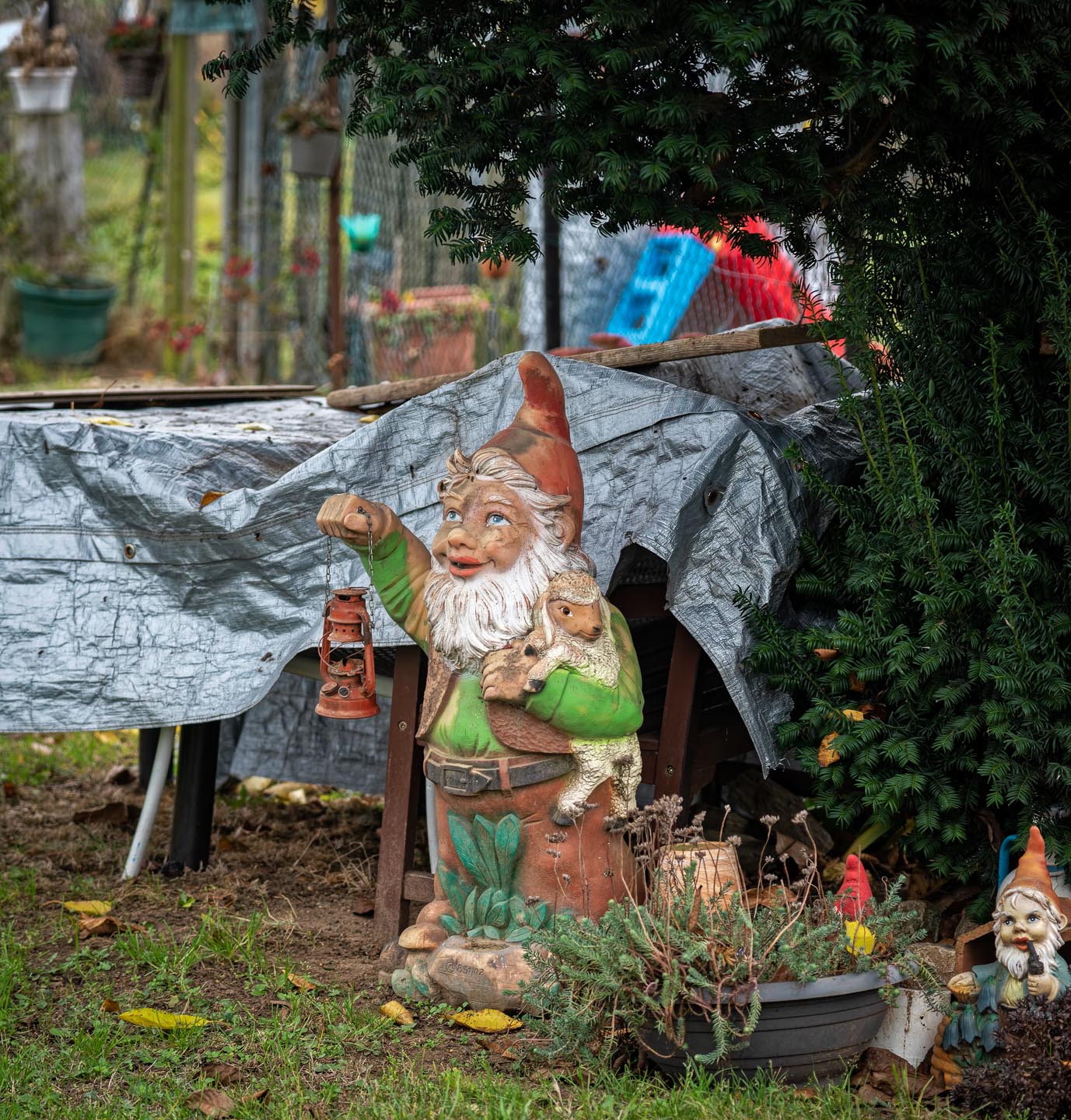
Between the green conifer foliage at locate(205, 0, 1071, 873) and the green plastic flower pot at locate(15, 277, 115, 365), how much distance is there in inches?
400

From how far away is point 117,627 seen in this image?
410 cm

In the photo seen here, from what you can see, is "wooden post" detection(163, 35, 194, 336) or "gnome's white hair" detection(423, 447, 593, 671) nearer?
"gnome's white hair" detection(423, 447, 593, 671)

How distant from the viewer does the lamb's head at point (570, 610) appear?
325 centimetres

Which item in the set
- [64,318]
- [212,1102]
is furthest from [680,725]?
[64,318]

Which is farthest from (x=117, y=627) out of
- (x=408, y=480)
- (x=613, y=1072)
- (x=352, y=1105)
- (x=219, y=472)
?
(x=613, y=1072)

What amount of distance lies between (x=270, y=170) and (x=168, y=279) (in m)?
2.24

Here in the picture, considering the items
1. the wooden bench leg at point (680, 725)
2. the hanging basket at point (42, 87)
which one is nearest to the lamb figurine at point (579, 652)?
the wooden bench leg at point (680, 725)

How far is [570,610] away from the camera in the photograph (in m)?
3.27

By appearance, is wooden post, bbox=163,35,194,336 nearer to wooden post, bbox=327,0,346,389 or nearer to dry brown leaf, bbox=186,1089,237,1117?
wooden post, bbox=327,0,346,389

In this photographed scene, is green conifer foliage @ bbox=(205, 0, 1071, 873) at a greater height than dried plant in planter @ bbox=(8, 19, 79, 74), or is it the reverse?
dried plant in planter @ bbox=(8, 19, 79, 74)

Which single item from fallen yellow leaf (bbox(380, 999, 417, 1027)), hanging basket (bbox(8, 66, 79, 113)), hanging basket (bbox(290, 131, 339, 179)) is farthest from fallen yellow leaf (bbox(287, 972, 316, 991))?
hanging basket (bbox(8, 66, 79, 113))

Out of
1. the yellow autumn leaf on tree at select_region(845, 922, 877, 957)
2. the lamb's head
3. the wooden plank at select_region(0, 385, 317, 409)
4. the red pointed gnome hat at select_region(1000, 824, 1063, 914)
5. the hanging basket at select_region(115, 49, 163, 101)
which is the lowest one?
the yellow autumn leaf on tree at select_region(845, 922, 877, 957)

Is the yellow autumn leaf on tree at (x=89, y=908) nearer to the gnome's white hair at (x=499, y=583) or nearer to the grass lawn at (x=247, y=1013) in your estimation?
the grass lawn at (x=247, y=1013)

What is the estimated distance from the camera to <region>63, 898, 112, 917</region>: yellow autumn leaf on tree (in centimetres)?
406
